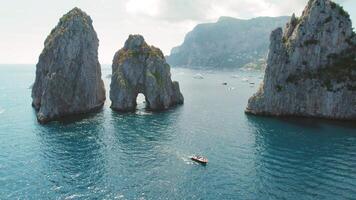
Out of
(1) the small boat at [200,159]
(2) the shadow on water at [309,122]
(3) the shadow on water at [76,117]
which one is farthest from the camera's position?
(3) the shadow on water at [76,117]

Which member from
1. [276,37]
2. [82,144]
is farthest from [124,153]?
[276,37]

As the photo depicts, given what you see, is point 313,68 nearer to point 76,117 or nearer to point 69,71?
point 76,117

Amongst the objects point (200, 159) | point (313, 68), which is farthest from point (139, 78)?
point (313, 68)

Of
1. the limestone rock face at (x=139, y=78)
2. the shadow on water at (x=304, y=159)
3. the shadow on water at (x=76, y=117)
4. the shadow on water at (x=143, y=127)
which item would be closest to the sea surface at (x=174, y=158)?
the shadow on water at (x=304, y=159)

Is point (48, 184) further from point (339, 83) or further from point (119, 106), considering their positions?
point (339, 83)

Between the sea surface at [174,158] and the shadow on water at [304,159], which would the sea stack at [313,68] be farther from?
the shadow on water at [304,159]
